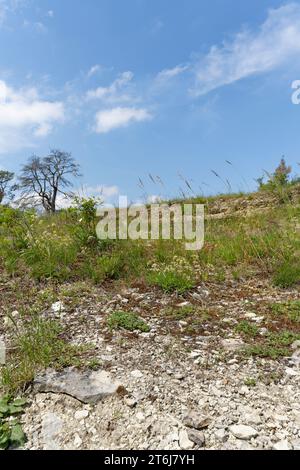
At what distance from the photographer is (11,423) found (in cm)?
221

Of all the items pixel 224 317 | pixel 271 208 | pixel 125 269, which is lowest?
pixel 224 317

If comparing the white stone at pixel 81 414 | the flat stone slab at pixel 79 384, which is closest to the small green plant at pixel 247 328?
the flat stone slab at pixel 79 384

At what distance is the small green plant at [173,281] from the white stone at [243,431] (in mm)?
2127

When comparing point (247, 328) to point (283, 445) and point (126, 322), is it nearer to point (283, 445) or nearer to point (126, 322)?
point (126, 322)

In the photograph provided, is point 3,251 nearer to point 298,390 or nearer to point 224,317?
point 224,317

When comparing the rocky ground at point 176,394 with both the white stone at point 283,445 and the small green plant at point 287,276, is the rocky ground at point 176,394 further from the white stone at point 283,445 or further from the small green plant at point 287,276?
the small green plant at point 287,276

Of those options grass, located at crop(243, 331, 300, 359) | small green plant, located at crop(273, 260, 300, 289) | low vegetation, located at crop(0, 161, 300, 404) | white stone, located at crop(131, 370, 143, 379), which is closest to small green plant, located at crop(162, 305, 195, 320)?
low vegetation, located at crop(0, 161, 300, 404)

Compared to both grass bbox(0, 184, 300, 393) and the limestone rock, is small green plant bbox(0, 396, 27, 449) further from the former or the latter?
the limestone rock

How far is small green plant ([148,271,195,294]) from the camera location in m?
4.16

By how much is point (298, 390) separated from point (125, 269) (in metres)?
2.90

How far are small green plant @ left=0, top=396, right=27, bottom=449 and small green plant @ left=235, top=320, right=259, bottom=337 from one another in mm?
2042

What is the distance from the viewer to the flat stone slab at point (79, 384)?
2.38 m

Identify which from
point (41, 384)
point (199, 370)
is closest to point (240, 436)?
point (199, 370)
